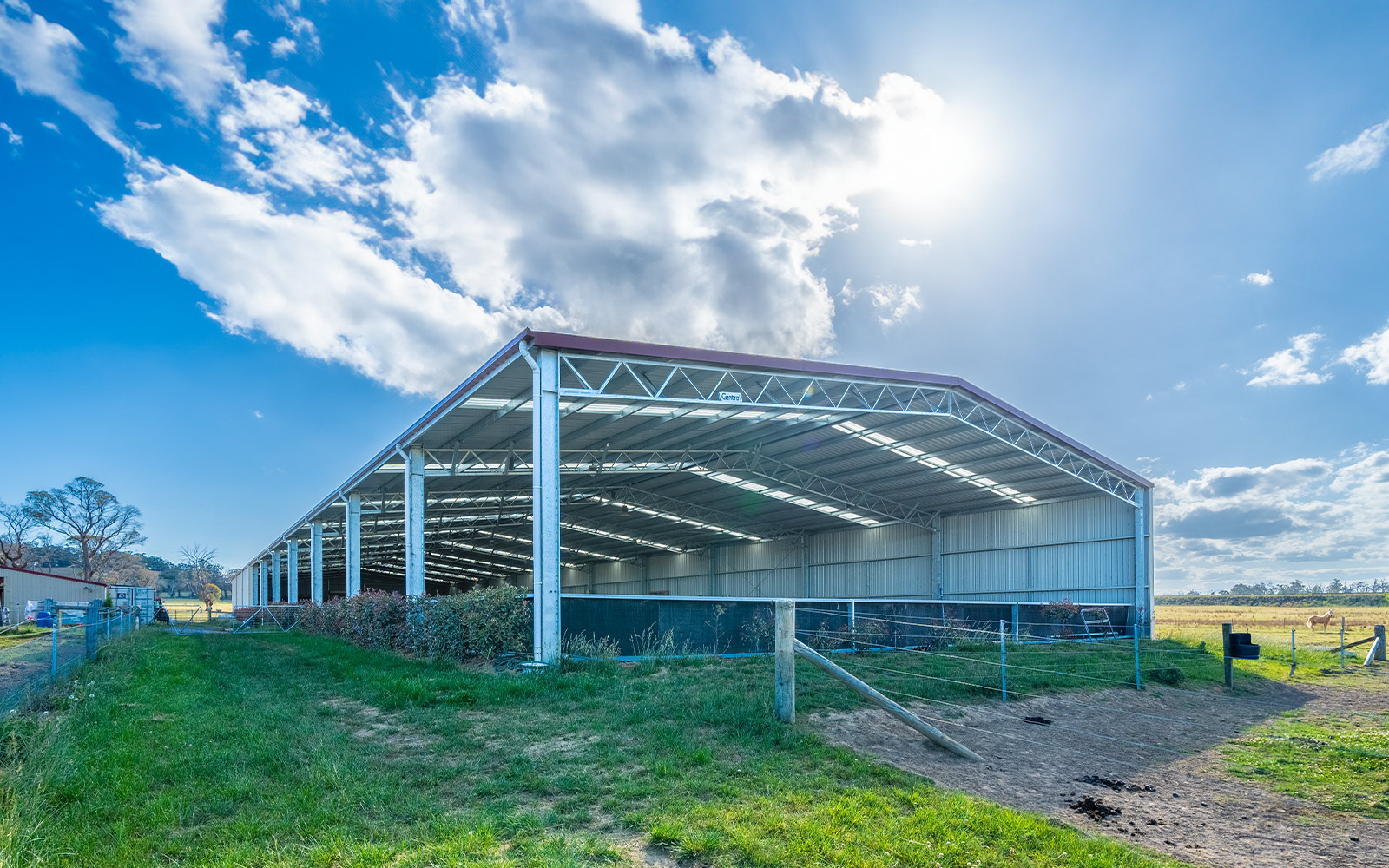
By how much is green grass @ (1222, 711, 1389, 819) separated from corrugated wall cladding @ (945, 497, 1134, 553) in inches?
738

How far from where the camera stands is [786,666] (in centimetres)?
891

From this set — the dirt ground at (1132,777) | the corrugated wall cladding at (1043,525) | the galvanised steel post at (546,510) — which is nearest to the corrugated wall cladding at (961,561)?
the corrugated wall cladding at (1043,525)

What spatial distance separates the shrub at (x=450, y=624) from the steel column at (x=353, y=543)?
624 cm

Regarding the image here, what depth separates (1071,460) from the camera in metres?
28.1

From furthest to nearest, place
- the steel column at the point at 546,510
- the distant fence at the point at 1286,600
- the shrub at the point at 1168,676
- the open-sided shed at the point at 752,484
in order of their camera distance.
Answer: the distant fence at the point at 1286,600
the open-sided shed at the point at 752,484
the shrub at the point at 1168,676
the steel column at the point at 546,510

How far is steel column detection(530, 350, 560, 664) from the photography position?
1404 cm

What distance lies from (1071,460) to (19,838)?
2947 centimetres

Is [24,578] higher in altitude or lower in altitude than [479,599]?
lower

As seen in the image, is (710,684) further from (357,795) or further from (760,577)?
(760,577)

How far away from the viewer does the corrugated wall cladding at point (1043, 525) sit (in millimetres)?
29531

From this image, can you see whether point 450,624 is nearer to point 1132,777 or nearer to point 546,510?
point 546,510

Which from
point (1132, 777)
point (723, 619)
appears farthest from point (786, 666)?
point (723, 619)

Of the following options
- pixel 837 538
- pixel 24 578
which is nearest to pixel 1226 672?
pixel 837 538

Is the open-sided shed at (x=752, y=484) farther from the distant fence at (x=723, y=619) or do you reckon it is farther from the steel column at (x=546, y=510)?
the distant fence at (x=723, y=619)
